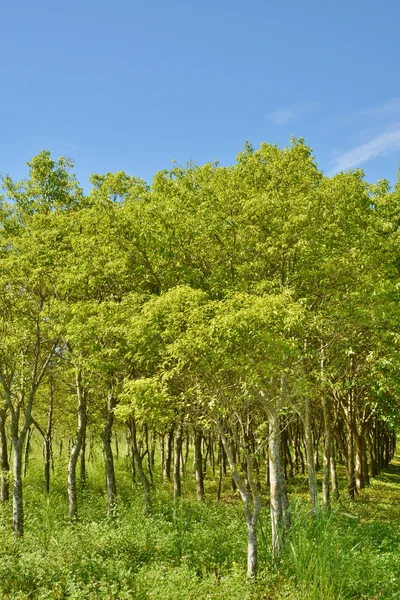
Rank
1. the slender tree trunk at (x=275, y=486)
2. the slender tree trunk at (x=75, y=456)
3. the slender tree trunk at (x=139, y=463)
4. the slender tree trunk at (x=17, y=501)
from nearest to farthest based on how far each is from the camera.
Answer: the slender tree trunk at (x=275, y=486) → the slender tree trunk at (x=17, y=501) → the slender tree trunk at (x=75, y=456) → the slender tree trunk at (x=139, y=463)

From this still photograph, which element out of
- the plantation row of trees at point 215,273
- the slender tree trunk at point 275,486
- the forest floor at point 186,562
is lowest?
the forest floor at point 186,562

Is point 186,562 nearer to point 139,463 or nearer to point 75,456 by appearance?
point 75,456

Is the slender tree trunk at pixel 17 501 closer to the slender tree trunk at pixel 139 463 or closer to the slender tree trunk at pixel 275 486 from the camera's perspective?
the slender tree trunk at pixel 139 463

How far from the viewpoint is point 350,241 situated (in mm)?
18031

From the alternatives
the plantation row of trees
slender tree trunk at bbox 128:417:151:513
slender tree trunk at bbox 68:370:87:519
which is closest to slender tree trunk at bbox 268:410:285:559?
the plantation row of trees

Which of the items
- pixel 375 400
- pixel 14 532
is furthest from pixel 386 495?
pixel 14 532

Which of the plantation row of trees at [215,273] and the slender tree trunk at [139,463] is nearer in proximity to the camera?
the plantation row of trees at [215,273]

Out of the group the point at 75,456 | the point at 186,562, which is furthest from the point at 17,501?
the point at 186,562

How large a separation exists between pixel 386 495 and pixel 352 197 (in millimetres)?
21952

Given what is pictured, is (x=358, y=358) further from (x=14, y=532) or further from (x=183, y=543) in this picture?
(x=14, y=532)

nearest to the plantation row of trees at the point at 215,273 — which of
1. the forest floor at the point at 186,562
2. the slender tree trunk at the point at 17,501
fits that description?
the slender tree trunk at the point at 17,501

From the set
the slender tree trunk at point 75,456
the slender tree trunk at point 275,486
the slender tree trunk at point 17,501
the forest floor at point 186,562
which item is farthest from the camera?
the slender tree trunk at point 75,456

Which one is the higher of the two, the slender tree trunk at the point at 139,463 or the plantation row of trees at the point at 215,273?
the plantation row of trees at the point at 215,273

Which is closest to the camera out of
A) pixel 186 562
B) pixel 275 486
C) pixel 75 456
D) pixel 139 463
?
pixel 186 562
